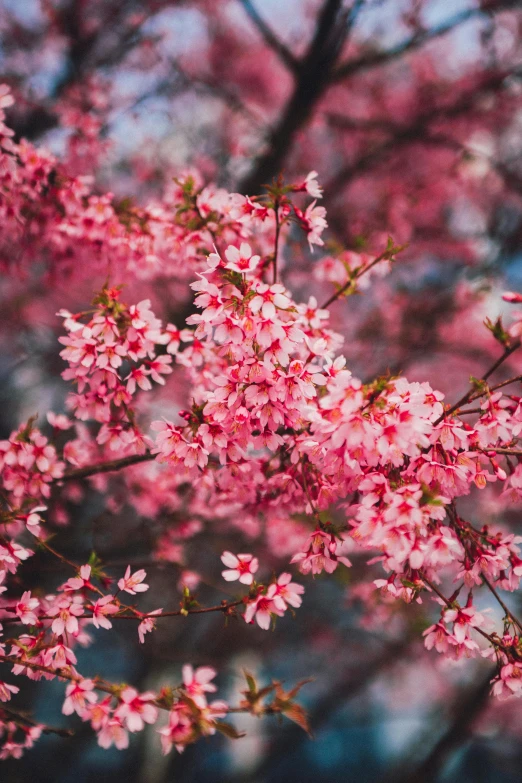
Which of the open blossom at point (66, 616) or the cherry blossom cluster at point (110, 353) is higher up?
the cherry blossom cluster at point (110, 353)

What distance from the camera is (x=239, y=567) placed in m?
1.58

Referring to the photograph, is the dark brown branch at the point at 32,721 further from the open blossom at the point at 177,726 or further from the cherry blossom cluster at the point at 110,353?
the cherry blossom cluster at the point at 110,353

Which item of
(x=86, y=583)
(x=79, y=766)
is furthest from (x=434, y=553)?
(x=79, y=766)

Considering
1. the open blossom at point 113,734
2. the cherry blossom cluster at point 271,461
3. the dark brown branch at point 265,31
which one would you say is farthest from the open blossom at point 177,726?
the dark brown branch at point 265,31

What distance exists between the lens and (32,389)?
20.9 feet

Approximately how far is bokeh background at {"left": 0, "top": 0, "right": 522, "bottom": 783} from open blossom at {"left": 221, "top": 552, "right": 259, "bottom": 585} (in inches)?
68.9

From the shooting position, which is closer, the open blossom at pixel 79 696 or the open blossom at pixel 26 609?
the open blossom at pixel 79 696

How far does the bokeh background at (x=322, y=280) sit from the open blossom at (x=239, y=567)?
1.75m

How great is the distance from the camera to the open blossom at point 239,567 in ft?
5.06

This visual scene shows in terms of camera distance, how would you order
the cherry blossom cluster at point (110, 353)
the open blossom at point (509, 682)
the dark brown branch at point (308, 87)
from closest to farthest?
the open blossom at point (509, 682) → the cherry blossom cluster at point (110, 353) → the dark brown branch at point (308, 87)

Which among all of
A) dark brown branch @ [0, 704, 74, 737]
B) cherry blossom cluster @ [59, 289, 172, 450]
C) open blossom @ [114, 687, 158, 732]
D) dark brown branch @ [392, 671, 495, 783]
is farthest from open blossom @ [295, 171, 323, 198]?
dark brown branch @ [392, 671, 495, 783]

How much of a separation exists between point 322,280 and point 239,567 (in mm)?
2867

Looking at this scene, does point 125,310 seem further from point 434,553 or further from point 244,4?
point 244,4

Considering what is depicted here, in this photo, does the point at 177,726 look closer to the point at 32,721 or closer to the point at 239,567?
the point at 239,567
